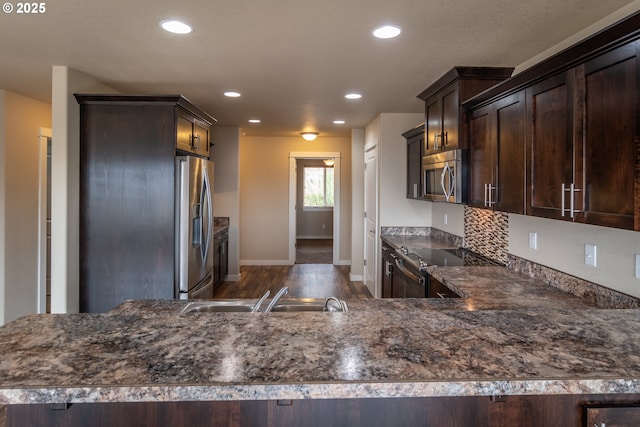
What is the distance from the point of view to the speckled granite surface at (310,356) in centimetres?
88

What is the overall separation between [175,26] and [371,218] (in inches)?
149

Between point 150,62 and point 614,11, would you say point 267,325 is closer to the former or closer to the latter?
point 614,11

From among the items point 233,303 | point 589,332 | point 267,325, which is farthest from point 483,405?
Result: point 233,303

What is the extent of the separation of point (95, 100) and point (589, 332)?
12.0 ft

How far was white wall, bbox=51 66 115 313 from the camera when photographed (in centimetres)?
316

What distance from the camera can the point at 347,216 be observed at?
762cm

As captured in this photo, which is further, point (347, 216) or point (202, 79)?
point (347, 216)

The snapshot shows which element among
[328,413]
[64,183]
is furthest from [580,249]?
[64,183]

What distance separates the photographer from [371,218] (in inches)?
219

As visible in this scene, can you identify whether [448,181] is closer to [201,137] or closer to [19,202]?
[201,137]

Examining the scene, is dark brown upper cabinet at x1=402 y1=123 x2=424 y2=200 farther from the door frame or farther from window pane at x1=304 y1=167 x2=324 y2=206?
window pane at x1=304 y1=167 x2=324 y2=206

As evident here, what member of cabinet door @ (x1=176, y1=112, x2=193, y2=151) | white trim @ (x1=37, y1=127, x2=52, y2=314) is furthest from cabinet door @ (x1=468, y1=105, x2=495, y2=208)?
white trim @ (x1=37, y1=127, x2=52, y2=314)

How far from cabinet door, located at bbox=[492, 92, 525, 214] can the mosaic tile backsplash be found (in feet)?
2.28

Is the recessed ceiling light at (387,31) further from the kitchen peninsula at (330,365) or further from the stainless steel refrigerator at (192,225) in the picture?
the stainless steel refrigerator at (192,225)
